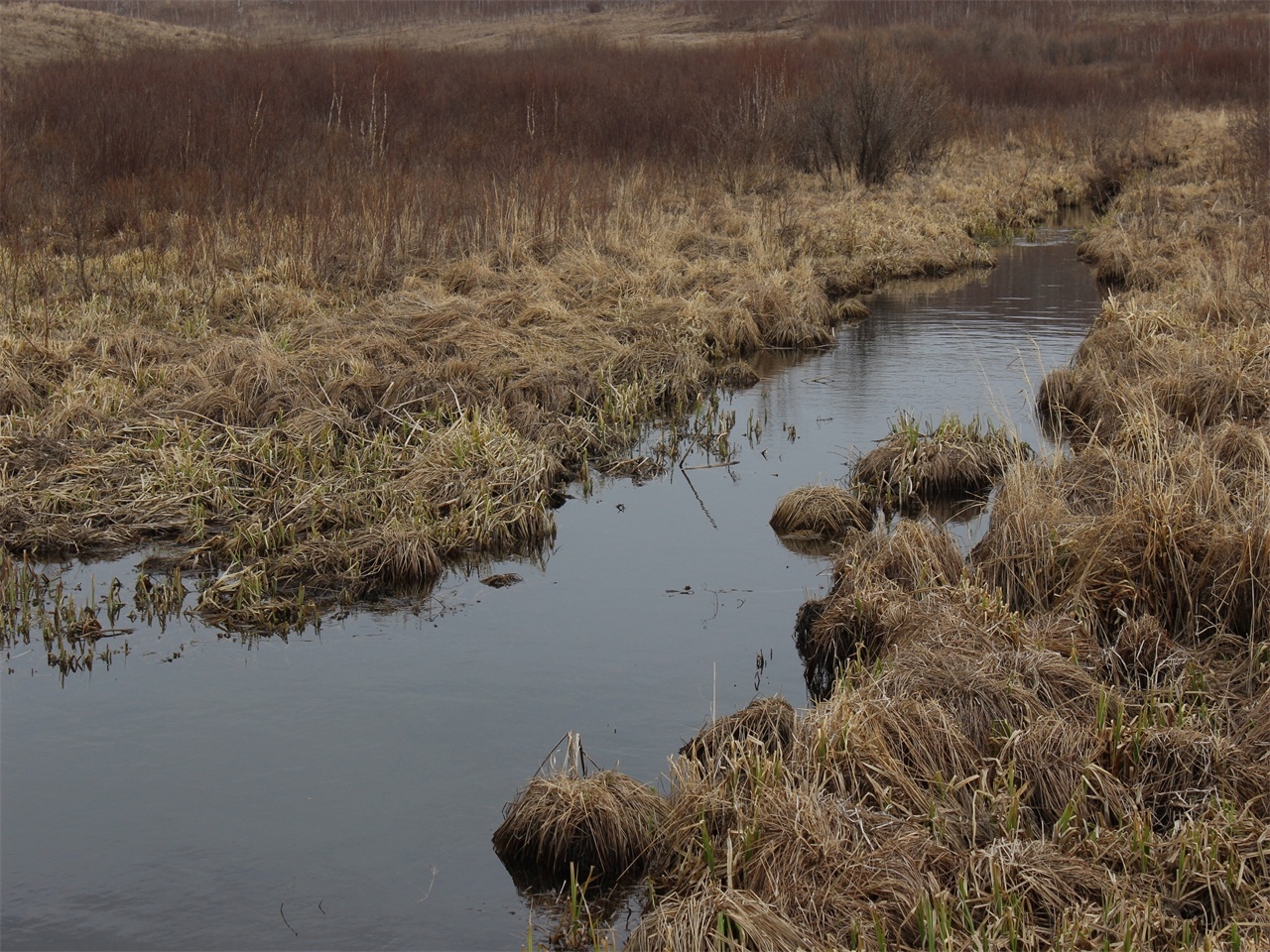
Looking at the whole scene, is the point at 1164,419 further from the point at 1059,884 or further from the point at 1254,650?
the point at 1059,884

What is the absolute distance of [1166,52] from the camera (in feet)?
108

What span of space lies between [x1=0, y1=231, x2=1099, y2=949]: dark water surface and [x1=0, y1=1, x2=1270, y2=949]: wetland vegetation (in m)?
0.29

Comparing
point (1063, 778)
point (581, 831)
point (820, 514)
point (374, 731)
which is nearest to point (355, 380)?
point (820, 514)

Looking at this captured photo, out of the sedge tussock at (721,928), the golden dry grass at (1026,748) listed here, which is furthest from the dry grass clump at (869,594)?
the sedge tussock at (721,928)

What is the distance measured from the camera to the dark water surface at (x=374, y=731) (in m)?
4.07

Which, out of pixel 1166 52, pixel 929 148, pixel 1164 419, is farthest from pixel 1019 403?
pixel 1166 52

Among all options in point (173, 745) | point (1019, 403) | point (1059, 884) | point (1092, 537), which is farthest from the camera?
point (1019, 403)

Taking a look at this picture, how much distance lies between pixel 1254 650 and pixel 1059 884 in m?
1.99

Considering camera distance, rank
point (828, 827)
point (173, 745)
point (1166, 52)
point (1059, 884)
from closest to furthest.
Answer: point (1059, 884)
point (828, 827)
point (173, 745)
point (1166, 52)

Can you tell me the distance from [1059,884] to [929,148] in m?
19.3

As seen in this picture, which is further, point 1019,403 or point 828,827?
point 1019,403

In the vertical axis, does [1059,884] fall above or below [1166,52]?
below

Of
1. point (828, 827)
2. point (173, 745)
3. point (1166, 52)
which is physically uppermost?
point (1166, 52)

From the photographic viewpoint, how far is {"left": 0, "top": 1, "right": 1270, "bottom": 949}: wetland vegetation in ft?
12.9
